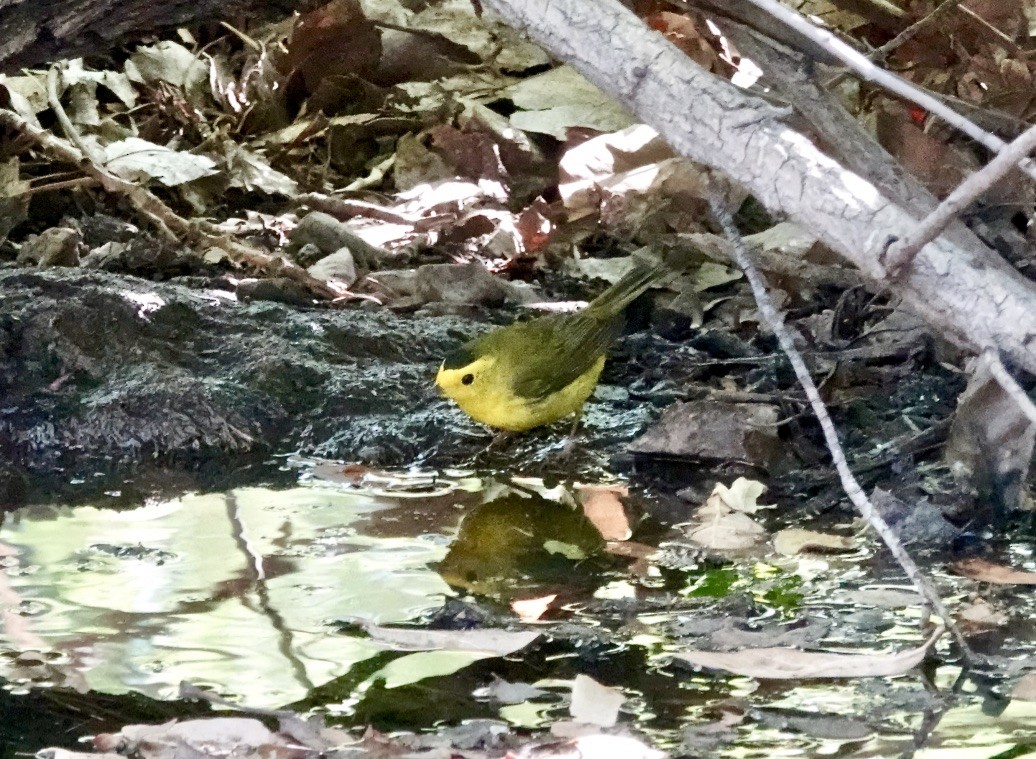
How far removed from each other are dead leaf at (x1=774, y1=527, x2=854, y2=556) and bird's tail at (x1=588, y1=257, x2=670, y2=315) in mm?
1404

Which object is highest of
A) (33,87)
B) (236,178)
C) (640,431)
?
(33,87)

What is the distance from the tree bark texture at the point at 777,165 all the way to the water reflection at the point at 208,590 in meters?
1.08

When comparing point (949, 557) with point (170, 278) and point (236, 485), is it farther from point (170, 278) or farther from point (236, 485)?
point (170, 278)

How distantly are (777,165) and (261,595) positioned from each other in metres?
1.35

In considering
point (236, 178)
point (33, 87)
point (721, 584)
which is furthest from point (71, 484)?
point (33, 87)

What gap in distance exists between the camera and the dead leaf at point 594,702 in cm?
214

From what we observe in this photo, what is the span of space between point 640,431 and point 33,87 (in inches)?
146

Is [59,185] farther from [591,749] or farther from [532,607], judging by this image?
[591,749]

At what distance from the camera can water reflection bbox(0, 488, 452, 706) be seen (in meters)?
2.37

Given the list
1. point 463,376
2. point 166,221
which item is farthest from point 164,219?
point 463,376

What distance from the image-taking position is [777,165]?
2168 millimetres

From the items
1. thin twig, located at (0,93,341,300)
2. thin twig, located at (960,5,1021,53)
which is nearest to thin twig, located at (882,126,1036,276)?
thin twig, located at (960,5,1021,53)

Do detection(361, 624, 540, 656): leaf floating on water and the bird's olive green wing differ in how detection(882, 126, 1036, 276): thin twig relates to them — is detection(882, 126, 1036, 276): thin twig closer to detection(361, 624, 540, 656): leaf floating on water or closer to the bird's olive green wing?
Result: detection(361, 624, 540, 656): leaf floating on water

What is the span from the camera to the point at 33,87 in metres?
6.04
